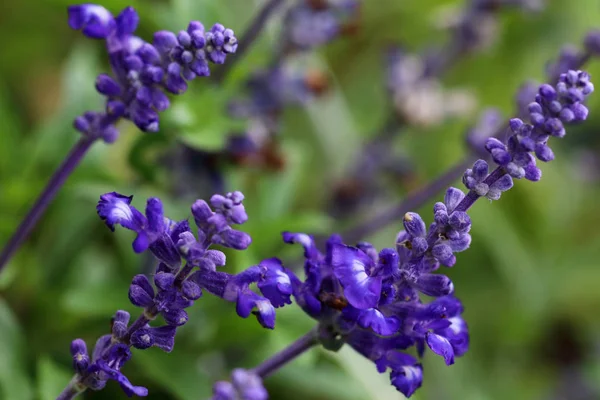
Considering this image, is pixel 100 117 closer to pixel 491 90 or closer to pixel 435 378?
pixel 435 378

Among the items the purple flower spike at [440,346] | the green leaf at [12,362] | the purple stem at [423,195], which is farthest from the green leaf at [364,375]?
the purple flower spike at [440,346]

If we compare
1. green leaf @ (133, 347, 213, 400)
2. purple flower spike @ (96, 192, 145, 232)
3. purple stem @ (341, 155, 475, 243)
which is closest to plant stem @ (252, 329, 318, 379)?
purple flower spike @ (96, 192, 145, 232)

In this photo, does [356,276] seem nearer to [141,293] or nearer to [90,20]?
[141,293]

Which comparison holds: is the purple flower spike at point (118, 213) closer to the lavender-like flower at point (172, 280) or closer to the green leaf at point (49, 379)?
the lavender-like flower at point (172, 280)

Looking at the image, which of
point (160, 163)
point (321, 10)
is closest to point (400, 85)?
point (321, 10)

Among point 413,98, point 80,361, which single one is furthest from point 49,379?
point 413,98
